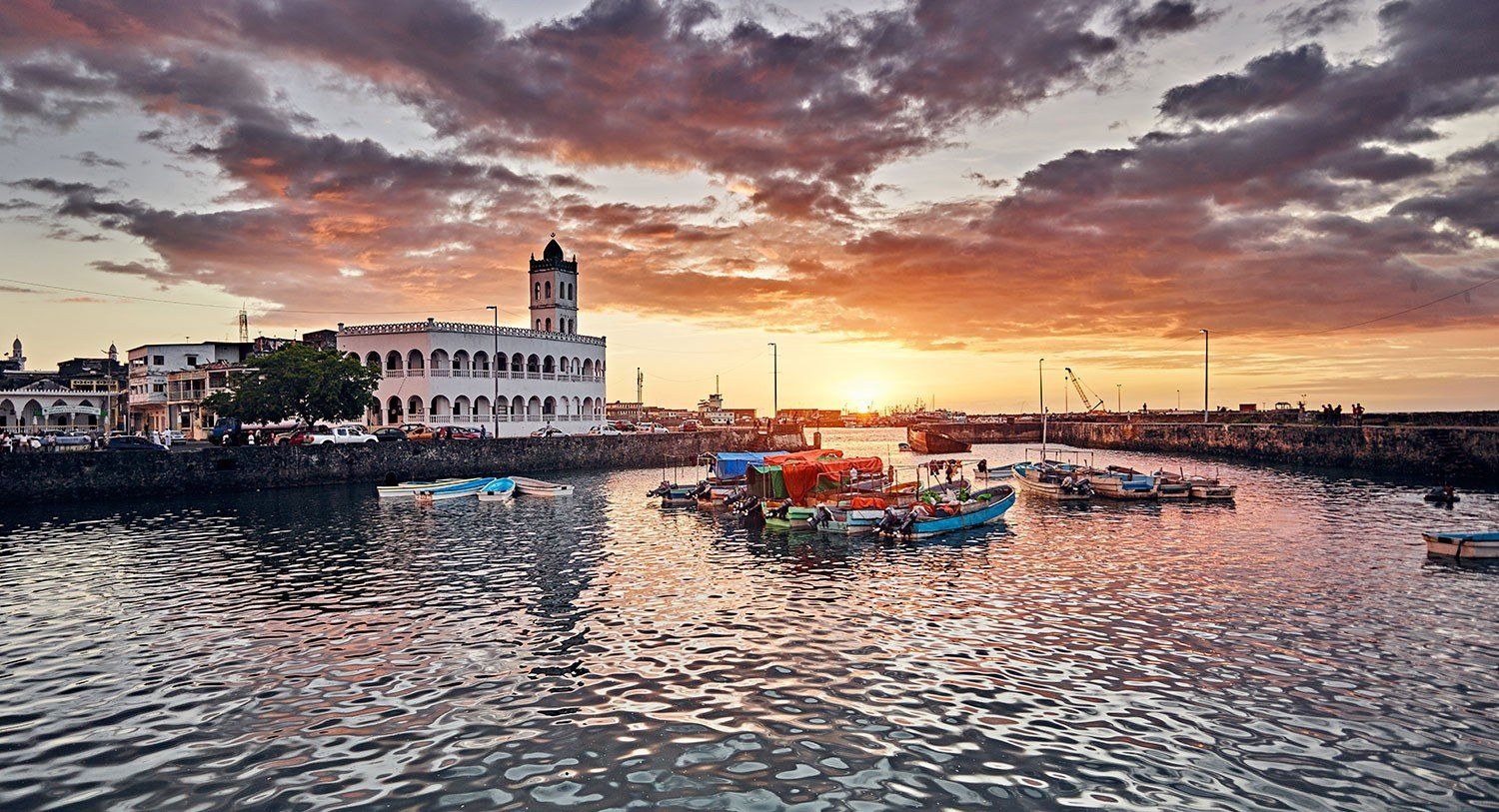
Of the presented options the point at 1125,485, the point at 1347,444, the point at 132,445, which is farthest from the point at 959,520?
the point at 1347,444

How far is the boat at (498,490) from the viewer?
53691mm

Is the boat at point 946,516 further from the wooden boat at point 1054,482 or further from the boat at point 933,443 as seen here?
the boat at point 933,443

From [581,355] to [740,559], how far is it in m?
75.4

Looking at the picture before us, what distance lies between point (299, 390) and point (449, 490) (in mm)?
27904

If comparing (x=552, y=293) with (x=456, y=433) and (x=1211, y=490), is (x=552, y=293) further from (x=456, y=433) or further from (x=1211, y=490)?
(x=1211, y=490)

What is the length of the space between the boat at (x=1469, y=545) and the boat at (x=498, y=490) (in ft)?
158

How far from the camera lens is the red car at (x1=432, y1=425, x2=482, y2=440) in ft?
234

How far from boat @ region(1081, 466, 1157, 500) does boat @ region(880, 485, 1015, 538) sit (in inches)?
580

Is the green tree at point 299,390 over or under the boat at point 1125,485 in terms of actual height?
over

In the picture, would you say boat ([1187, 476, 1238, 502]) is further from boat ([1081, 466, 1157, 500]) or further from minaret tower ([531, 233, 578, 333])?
minaret tower ([531, 233, 578, 333])

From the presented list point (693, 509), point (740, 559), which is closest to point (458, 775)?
point (740, 559)

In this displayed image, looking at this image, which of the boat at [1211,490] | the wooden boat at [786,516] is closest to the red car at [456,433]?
the wooden boat at [786,516]

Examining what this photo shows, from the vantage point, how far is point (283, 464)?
58375 millimetres

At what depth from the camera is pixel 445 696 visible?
1543 centimetres
